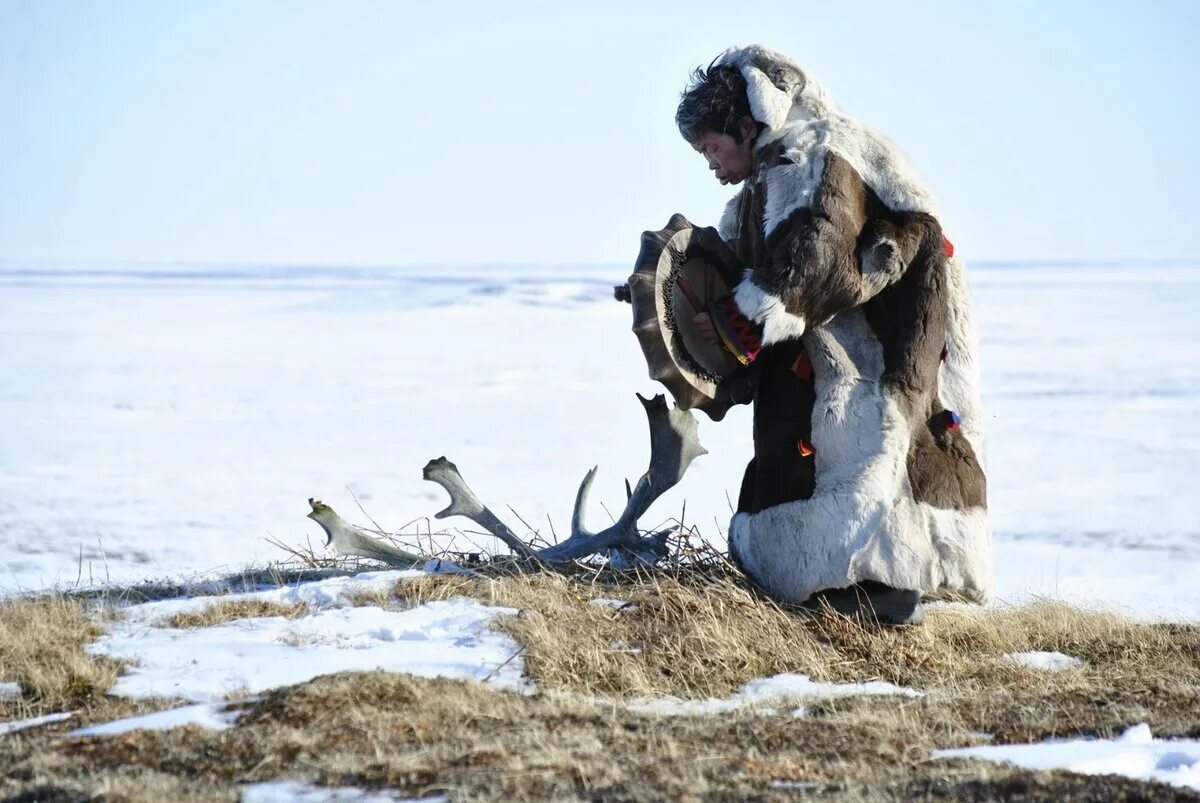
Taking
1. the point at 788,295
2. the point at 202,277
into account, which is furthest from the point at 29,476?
the point at 202,277

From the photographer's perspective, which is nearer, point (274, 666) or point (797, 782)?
point (797, 782)

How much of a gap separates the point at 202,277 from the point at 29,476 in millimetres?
40779

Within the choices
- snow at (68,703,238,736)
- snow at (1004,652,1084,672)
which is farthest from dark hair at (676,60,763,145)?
snow at (68,703,238,736)

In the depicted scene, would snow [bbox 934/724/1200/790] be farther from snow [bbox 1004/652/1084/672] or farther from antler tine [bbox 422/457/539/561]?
antler tine [bbox 422/457/539/561]

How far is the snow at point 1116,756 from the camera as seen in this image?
3439 mm

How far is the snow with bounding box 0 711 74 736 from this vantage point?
3791 mm

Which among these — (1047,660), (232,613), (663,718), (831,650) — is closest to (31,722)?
(232,613)

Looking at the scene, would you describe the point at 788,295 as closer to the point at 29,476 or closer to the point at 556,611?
the point at 556,611

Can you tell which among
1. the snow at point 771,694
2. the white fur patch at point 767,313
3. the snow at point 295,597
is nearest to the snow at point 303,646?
the snow at point 295,597

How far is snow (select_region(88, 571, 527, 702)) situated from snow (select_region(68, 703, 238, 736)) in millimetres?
209

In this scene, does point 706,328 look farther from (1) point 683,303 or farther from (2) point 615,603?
(2) point 615,603

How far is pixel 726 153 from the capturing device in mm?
5176

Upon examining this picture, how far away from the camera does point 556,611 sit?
4.79 m

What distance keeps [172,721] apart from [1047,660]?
2932mm
